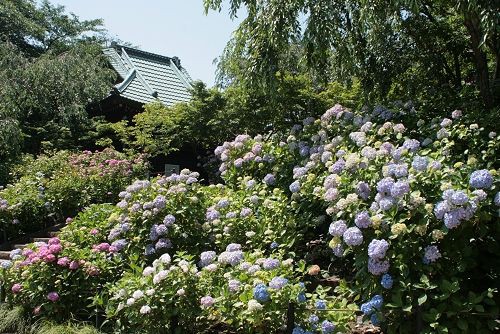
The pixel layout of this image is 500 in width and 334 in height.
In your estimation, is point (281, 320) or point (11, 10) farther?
point (11, 10)

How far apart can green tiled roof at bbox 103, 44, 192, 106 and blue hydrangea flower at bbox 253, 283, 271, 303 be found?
37.0 feet

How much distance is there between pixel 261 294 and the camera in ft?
10.5

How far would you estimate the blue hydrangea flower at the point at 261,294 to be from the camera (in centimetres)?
319

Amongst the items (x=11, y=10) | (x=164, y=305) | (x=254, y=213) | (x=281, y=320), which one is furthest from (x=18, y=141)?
(x=281, y=320)

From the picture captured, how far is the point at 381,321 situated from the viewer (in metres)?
3.04

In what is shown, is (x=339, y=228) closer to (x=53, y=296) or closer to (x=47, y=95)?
→ (x=53, y=296)

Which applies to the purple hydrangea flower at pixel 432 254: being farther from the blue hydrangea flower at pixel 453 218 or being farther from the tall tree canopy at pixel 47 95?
the tall tree canopy at pixel 47 95

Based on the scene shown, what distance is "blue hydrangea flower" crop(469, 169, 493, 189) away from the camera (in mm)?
2936

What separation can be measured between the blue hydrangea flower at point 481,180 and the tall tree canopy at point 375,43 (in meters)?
2.01

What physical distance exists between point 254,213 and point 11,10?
15.0m

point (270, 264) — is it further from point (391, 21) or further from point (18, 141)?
point (18, 141)

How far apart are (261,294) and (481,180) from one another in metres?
1.50

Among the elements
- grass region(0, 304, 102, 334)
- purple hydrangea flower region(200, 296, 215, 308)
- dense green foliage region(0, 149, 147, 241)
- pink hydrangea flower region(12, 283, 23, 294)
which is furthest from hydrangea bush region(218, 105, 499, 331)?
dense green foliage region(0, 149, 147, 241)

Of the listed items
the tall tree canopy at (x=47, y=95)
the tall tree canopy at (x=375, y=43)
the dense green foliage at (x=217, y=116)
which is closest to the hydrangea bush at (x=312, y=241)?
the tall tree canopy at (x=375, y=43)
